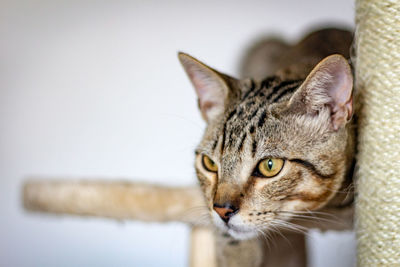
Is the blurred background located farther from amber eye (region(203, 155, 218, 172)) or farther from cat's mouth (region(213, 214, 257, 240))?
cat's mouth (region(213, 214, 257, 240))

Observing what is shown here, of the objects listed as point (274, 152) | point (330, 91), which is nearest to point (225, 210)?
point (274, 152)

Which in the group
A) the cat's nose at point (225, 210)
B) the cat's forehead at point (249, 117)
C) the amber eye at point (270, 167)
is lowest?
the cat's nose at point (225, 210)

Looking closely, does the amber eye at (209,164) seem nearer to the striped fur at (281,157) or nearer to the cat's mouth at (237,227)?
the striped fur at (281,157)

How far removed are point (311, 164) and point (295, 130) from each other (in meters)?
0.09

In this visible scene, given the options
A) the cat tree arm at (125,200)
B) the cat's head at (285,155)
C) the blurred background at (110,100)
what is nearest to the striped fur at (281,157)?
the cat's head at (285,155)

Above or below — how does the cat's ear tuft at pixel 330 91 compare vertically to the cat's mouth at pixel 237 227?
above

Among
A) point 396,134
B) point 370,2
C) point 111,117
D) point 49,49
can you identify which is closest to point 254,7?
point 111,117

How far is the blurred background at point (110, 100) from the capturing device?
224cm

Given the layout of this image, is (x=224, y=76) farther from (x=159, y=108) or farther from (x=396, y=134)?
(x=159, y=108)

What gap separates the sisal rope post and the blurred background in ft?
4.38

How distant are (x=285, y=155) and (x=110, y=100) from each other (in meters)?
1.53

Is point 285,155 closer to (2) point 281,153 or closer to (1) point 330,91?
(2) point 281,153

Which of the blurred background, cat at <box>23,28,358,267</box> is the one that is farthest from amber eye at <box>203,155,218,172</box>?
the blurred background

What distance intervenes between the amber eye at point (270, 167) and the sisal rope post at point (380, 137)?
19 cm
